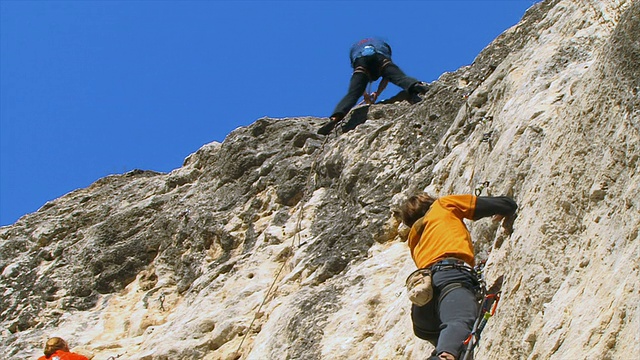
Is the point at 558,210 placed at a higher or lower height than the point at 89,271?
lower

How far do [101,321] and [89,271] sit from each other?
122cm

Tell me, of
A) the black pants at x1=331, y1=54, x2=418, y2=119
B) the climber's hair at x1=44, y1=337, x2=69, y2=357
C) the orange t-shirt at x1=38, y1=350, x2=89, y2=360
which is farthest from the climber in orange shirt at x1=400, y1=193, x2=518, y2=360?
the black pants at x1=331, y1=54, x2=418, y2=119

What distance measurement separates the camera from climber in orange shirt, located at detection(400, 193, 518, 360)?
7113 mm

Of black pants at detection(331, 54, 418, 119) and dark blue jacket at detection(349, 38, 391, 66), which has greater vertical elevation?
dark blue jacket at detection(349, 38, 391, 66)

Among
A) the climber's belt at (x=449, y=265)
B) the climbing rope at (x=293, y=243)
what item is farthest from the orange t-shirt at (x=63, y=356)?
the climber's belt at (x=449, y=265)

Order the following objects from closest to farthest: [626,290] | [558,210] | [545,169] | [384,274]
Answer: [626,290], [558,210], [545,169], [384,274]

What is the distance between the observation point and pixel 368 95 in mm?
15367

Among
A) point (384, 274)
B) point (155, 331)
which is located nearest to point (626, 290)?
point (384, 274)

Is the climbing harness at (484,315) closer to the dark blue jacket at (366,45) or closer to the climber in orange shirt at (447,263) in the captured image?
the climber in orange shirt at (447,263)

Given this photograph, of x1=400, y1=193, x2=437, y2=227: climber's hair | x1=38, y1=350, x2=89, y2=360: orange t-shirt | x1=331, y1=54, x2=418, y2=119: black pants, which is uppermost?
x1=331, y1=54, x2=418, y2=119: black pants

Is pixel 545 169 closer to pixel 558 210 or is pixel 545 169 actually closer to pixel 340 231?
pixel 558 210

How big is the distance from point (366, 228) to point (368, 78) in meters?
4.90

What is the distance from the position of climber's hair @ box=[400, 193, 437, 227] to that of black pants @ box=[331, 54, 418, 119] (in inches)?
254

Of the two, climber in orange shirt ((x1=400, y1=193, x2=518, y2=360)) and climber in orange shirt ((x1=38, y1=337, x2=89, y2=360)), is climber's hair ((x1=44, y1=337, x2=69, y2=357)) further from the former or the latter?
climber in orange shirt ((x1=400, y1=193, x2=518, y2=360))
